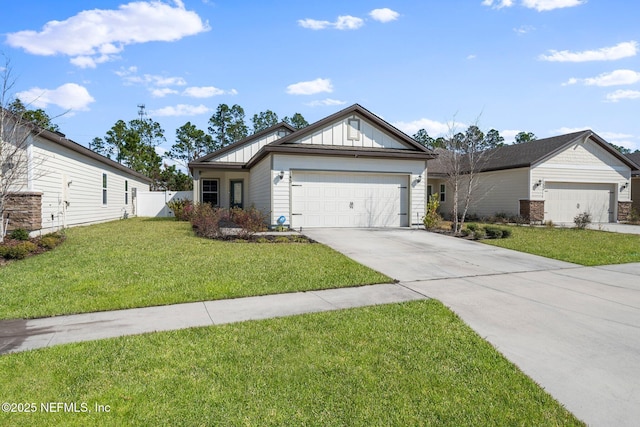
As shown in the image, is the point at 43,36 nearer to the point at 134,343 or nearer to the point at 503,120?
the point at 134,343

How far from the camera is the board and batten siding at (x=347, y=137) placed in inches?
597

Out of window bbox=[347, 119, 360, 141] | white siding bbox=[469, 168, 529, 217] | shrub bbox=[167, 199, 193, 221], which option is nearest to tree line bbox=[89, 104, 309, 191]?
shrub bbox=[167, 199, 193, 221]

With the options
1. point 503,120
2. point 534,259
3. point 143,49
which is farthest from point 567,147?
point 143,49

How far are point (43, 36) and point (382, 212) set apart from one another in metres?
14.7

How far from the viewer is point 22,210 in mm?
11961

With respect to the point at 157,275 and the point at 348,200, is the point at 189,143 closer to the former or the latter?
the point at 348,200

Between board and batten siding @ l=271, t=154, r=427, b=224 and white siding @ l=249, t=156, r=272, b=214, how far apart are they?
60cm

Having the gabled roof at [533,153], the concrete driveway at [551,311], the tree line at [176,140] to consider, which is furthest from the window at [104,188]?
the gabled roof at [533,153]

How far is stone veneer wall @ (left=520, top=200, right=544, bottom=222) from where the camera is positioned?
19.6m

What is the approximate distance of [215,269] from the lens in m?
7.34

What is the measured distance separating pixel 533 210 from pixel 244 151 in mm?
16485

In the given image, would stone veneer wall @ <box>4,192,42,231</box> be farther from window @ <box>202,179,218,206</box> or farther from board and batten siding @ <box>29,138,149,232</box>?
window @ <box>202,179,218,206</box>

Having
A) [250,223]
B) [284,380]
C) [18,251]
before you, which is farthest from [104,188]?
[284,380]

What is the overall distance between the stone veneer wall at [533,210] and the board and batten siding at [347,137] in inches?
342
